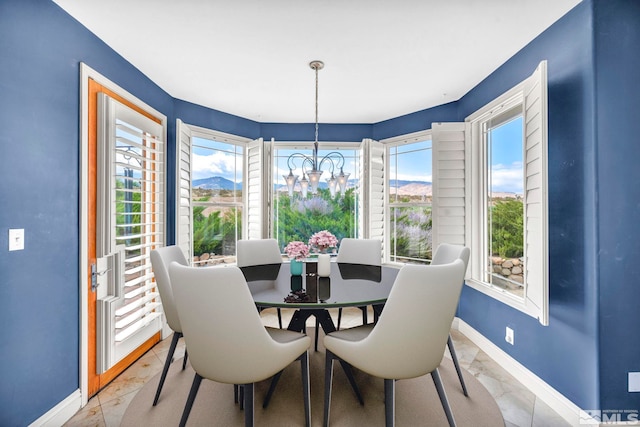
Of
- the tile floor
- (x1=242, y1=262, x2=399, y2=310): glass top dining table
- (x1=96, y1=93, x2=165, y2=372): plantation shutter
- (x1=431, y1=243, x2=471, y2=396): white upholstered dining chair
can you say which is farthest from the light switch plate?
(x1=431, y1=243, x2=471, y2=396): white upholstered dining chair

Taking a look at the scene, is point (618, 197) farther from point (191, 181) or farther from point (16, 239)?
point (191, 181)

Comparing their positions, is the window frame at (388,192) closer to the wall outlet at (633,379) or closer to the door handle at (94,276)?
the wall outlet at (633,379)

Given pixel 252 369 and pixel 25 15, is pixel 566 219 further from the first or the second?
pixel 25 15

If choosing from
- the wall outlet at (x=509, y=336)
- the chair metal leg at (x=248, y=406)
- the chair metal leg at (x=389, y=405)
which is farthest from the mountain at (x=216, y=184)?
the wall outlet at (x=509, y=336)

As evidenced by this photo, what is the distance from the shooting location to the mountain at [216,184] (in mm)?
3848

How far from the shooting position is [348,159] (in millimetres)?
4410

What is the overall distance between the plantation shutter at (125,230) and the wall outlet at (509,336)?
302 centimetres

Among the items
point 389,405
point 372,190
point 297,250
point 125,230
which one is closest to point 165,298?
point 125,230

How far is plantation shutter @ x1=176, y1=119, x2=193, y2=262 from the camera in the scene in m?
3.31

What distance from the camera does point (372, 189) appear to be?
4.09 m

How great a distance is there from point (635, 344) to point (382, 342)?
58.9 inches

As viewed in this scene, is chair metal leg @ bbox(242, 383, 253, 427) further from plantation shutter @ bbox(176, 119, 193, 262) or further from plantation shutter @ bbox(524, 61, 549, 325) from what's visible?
plantation shutter @ bbox(176, 119, 193, 262)

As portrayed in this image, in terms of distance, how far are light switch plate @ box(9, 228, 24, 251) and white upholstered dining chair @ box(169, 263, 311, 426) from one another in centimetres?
90

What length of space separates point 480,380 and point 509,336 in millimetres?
457
